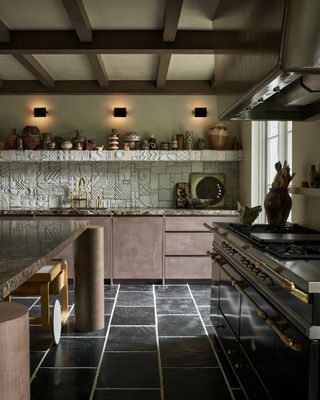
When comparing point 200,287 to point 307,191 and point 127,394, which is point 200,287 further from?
point 127,394

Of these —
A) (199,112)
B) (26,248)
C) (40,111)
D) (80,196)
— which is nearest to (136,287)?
(80,196)

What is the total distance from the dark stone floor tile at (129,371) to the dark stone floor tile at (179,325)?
50 cm

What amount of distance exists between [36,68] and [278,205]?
10.6ft

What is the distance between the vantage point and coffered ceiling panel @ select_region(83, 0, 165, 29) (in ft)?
11.4

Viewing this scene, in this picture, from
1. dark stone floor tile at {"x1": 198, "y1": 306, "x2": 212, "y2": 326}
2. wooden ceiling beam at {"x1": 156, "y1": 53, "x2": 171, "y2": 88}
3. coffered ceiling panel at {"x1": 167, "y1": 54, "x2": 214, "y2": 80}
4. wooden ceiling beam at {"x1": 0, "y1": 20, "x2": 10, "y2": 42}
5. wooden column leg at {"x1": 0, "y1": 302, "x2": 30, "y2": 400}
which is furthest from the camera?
coffered ceiling panel at {"x1": 167, "y1": 54, "x2": 214, "y2": 80}

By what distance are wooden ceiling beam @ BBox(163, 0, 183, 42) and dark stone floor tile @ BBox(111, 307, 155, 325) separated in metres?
2.51

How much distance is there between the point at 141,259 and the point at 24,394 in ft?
14.0

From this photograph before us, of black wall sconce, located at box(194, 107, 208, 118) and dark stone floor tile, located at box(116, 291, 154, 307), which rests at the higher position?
black wall sconce, located at box(194, 107, 208, 118)

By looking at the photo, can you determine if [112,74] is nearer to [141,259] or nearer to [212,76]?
[212,76]

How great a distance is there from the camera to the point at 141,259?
18.6 ft

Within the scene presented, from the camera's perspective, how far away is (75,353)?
3387 mm

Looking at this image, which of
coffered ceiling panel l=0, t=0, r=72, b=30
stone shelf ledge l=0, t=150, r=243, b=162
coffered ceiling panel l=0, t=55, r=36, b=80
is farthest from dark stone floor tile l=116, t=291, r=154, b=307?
coffered ceiling panel l=0, t=55, r=36, b=80

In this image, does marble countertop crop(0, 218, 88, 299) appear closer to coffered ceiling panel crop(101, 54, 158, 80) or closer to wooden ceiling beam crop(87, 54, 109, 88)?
wooden ceiling beam crop(87, 54, 109, 88)

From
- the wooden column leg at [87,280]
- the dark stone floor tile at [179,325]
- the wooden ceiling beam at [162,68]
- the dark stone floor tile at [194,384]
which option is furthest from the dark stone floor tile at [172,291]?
the wooden ceiling beam at [162,68]
